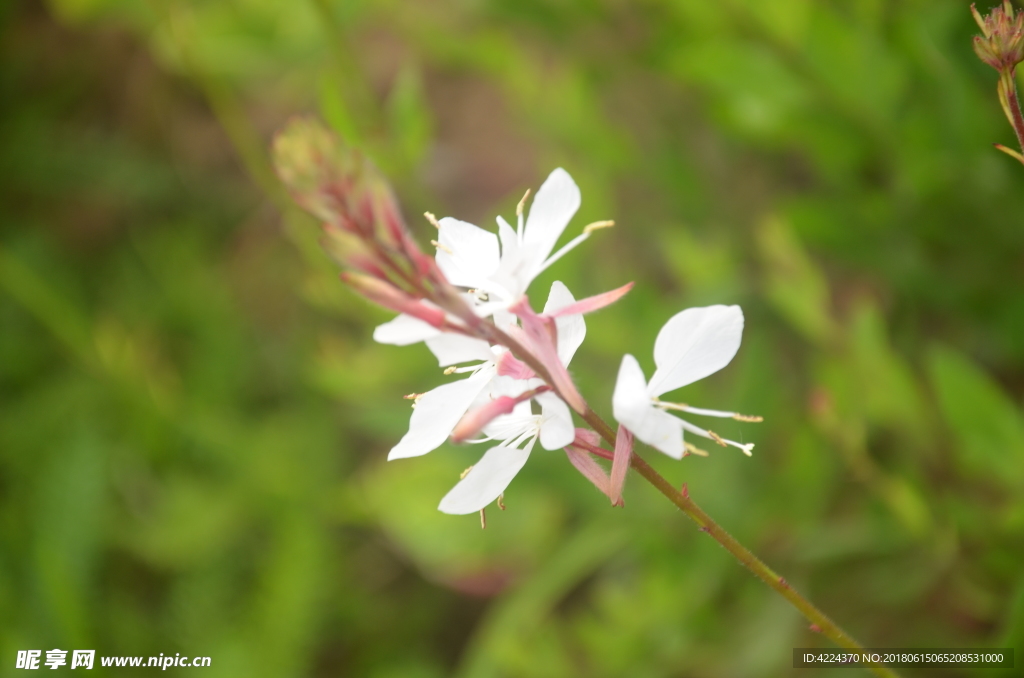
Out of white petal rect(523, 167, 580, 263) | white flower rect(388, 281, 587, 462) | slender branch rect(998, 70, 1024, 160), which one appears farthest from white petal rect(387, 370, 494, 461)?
slender branch rect(998, 70, 1024, 160)

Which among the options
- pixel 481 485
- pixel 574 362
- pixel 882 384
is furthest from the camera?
pixel 574 362

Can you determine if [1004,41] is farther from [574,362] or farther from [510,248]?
[574,362]

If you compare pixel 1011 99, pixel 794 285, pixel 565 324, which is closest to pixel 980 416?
pixel 794 285

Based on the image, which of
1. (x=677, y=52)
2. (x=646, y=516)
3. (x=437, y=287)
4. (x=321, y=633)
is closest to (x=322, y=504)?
(x=321, y=633)

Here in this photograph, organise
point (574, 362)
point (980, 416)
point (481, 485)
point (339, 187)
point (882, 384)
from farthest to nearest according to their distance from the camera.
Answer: point (574, 362), point (882, 384), point (980, 416), point (481, 485), point (339, 187)

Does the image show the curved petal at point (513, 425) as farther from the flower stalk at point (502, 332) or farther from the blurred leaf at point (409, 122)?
the blurred leaf at point (409, 122)

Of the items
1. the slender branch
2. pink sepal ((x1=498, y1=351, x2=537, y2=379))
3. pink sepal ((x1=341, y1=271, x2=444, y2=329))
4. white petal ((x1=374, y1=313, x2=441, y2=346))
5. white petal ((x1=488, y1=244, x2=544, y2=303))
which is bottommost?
pink sepal ((x1=498, y1=351, x2=537, y2=379))

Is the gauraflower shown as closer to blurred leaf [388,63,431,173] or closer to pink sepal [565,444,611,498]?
pink sepal [565,444,611,498]
